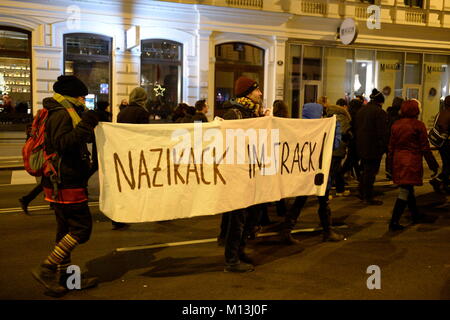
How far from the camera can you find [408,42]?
23234mm

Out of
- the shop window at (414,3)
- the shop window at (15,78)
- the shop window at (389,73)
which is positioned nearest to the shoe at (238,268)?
the shop window at (15,78)

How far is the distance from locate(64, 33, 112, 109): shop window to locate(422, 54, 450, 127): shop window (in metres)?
15.3

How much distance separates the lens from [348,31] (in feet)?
67.0

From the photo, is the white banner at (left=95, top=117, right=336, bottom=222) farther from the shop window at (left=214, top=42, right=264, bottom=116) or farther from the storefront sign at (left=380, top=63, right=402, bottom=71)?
the storefront sign at (left=380, top=63, right=402, bottom=71)

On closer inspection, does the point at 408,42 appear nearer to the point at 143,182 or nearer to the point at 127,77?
the point at 127,77

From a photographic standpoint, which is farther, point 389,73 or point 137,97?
point 389,73

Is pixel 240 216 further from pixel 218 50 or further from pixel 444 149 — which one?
pixel 218 50

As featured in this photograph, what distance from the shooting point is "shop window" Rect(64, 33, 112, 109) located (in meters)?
17.8

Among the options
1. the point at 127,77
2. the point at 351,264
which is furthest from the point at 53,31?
the point at 351,264

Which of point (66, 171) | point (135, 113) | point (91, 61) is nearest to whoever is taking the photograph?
point (66, 171)

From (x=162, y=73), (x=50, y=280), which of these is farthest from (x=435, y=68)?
(x=50, y=280)

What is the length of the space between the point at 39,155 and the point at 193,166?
1531mm

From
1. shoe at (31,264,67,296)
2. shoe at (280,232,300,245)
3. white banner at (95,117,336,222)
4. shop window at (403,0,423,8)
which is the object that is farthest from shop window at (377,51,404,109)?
shoe at (31,264,67,296)

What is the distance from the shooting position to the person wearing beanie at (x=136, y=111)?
24.1ft
